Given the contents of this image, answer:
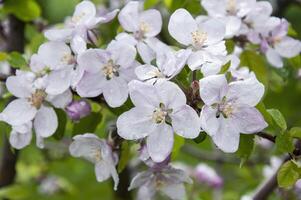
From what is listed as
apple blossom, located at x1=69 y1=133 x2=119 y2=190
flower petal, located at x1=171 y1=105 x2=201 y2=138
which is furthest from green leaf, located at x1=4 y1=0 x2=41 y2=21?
flower petal, located at x1=171 y1=105 x2=201 y2=138

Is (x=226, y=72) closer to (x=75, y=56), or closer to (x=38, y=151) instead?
(x=75, y=56)

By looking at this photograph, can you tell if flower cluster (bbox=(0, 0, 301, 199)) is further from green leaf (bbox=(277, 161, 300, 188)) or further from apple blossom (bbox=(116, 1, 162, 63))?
green leaf (bbox=(277, 161, 300, 188))

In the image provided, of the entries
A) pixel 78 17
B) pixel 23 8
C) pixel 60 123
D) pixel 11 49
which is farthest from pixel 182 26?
pixel 11 49

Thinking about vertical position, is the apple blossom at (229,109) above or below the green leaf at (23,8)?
above

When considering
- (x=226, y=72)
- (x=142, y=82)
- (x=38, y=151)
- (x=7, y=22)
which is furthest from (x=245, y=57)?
(x=38, y=151)

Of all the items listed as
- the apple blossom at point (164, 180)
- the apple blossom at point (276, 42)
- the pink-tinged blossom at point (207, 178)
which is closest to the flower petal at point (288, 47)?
the apple blossom at point (276, 42)

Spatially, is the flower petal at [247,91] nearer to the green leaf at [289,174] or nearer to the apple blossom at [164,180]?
the green leaf at [289,174]
